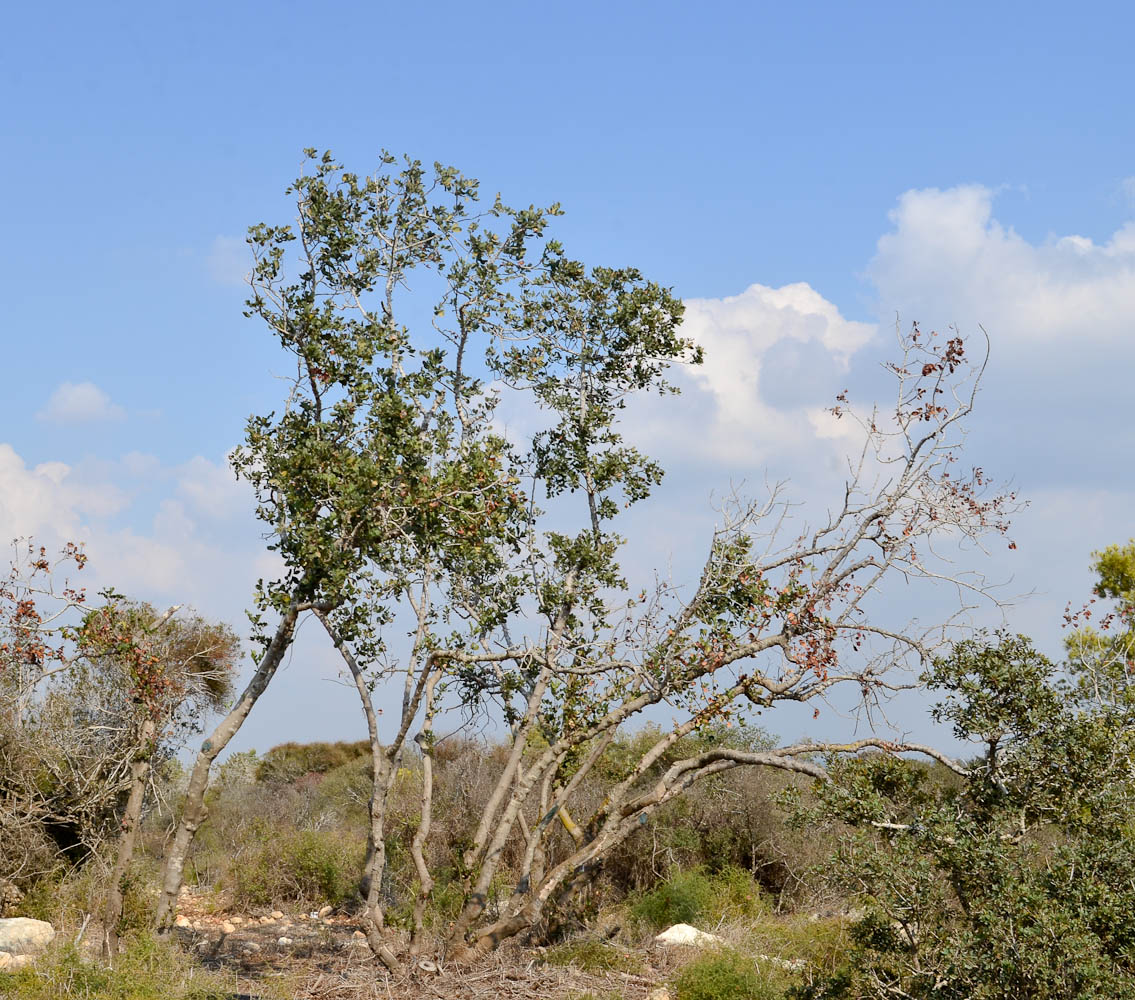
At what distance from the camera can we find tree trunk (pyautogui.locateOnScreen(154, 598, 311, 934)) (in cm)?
1062

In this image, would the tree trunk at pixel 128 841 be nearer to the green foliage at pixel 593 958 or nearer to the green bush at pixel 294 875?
the green foliage at pixel 593 958

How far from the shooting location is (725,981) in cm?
996

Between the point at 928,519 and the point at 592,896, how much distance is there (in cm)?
574

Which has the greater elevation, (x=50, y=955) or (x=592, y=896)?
(x=592, y=896)

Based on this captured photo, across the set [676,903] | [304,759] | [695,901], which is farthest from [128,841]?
[304,759]

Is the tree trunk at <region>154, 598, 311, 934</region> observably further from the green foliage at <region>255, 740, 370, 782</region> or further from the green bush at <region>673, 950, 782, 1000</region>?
the green foliage at <region>255, 740, 370, 782</region>

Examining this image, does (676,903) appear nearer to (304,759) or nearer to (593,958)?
(593,958)

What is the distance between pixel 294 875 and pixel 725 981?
27.5 ft

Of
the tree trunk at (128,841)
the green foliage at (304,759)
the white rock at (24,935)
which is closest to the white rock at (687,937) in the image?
the tree trunk at (128,841)

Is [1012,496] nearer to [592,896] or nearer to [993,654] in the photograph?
[993,654]

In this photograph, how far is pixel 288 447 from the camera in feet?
36.6

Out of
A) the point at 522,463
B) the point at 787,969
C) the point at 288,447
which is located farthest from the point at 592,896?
the point at 288,447

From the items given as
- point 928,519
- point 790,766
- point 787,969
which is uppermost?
point 928,519

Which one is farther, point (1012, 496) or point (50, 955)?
point (1012, 496)
